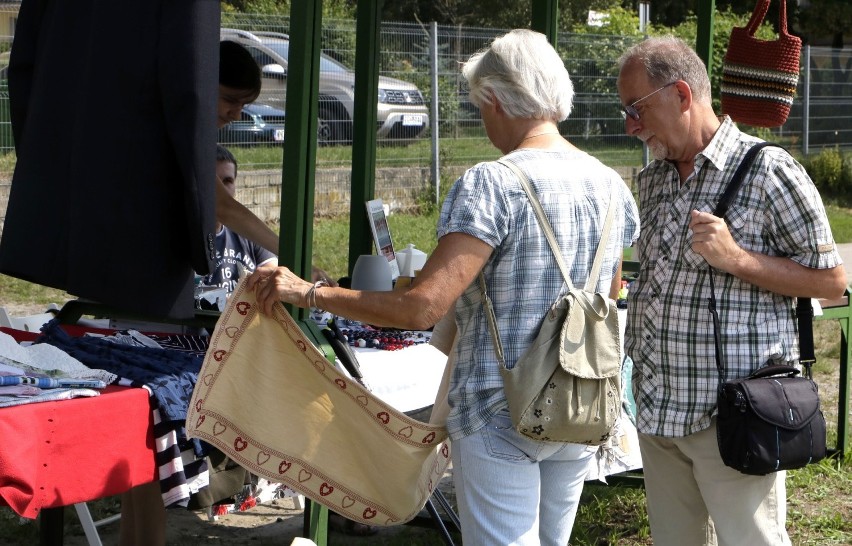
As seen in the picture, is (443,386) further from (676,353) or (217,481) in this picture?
(217,481)

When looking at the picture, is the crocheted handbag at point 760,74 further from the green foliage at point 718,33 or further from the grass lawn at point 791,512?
the green foliage at point 718,33

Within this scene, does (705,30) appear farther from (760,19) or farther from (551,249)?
(551,249)

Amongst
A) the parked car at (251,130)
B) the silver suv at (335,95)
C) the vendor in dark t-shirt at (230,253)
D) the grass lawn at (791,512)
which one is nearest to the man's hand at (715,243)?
the vendor in dark t-shirt at (230,253)

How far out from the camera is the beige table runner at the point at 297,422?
2746mm

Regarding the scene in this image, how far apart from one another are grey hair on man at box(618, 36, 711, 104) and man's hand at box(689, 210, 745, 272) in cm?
34

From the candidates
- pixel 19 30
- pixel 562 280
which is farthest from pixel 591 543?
pixel 19 30

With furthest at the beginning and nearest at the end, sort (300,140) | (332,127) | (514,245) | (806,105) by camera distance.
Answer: (806,105)
(332,127)
(300,140)
(514,245)

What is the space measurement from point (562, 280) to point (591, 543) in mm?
2281

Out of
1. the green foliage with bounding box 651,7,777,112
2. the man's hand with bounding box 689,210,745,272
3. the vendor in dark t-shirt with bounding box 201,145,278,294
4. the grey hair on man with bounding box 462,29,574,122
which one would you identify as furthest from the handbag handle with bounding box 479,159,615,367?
the green foliage with bounding box 651,7,777,112

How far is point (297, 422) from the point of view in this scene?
2.83m

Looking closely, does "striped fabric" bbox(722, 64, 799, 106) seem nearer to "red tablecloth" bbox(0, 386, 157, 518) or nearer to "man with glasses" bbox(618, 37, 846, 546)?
"man with glasses" bbox(618, 37, 846, 546)

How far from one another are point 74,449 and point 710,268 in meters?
1.60

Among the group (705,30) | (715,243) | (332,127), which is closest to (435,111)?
(332,127)

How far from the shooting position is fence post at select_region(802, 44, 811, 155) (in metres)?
14.8
